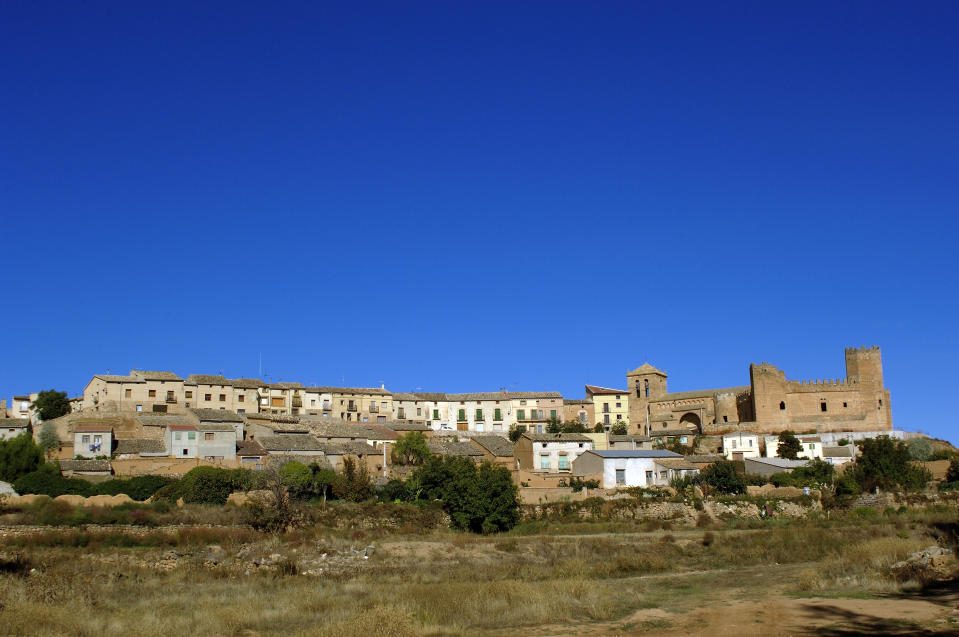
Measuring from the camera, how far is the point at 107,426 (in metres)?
49.6

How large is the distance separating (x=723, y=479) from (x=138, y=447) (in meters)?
31.3

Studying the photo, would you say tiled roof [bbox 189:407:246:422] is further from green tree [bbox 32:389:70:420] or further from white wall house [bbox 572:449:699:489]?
white wall house [bbox 572:449:699:489]

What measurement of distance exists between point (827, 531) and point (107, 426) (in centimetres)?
3886

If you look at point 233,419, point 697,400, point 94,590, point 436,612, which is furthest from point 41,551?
point 697,400

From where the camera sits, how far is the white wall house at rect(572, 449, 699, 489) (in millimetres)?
45594

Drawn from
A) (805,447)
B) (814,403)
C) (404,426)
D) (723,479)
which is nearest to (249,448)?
(404,426)

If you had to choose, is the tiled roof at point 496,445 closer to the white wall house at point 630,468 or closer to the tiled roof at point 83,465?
the white wall house at point 630,468

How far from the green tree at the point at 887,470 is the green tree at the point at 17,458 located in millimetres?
41523

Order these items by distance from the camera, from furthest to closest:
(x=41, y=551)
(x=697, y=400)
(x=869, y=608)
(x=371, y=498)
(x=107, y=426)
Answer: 1. (x=697, y=400)
2. (x=107, y=426)
3. (x=371, y=498)
4. (x=41, y=551)
5. (x=869, y=608)

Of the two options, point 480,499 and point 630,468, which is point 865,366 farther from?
point 480,499

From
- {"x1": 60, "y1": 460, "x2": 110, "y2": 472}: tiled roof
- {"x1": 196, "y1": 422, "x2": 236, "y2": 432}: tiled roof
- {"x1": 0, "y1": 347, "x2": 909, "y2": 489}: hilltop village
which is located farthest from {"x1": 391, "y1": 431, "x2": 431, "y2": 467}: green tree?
{"x1": 60, "y1": 460, "x2": 110, "y2": 472}: tiled roof

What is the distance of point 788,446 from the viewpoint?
55250 mm

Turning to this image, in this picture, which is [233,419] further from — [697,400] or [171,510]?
[697,400]

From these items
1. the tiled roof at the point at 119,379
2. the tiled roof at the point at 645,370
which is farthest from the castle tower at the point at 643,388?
the tiled roof at the point at 119,379
